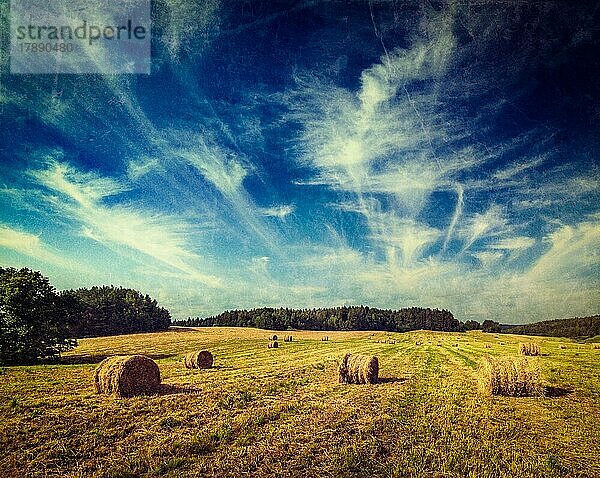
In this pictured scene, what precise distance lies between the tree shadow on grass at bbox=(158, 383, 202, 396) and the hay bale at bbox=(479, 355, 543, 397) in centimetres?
790

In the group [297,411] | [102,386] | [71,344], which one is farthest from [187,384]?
[71,344]

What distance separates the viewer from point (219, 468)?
5859mm

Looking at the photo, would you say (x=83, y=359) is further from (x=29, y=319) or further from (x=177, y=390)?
(x=177, y=390)

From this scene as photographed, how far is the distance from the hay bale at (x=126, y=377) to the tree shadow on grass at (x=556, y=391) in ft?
35.1

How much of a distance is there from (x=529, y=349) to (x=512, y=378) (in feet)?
17.8

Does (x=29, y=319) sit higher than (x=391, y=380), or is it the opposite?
(x=29, y=319)

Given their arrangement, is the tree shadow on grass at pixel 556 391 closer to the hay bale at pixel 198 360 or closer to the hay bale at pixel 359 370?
the hay bale at pixel 359 370

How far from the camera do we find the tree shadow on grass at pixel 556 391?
10.9 m

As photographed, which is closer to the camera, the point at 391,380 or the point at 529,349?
the point at 391,380

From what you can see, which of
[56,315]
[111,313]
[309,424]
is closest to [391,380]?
[309,424]

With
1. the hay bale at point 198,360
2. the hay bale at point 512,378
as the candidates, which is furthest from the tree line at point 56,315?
the hay bale at point 512,378

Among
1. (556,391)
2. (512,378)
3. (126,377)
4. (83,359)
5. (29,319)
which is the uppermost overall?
(29,319)

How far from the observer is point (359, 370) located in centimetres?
1286

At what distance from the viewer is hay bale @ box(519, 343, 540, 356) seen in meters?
15.1
